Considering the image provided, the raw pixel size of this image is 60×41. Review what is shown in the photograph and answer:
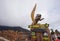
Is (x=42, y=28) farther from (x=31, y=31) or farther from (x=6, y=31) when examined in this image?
(x=6, y=31)

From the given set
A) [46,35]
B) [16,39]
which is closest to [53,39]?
[46,35]

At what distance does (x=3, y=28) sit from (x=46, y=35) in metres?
1.15

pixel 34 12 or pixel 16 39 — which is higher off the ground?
pixel 34 12

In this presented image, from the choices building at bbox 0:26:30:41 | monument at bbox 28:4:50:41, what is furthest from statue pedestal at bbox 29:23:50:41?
building at bbox 0:26:30:41

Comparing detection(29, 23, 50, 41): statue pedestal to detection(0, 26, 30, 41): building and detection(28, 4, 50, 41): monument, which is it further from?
detection(0, 26, 30, 41): building

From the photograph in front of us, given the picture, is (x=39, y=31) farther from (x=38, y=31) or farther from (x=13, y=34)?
(x=13, y=34)

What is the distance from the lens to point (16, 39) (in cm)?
457

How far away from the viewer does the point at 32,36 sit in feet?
15.0

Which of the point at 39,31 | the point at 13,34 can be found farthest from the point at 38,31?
the point at 13,34

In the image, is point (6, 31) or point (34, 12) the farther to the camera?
point (34, 12)

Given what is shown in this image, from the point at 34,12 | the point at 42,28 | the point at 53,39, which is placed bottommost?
the point at 53,39

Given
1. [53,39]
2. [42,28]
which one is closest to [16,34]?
[42,28]

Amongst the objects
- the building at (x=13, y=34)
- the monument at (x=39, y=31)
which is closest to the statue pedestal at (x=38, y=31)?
the monument at (x=39, y=31)

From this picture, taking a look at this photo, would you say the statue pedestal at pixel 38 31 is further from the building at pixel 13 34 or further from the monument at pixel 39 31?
the building at pixel 13 34
